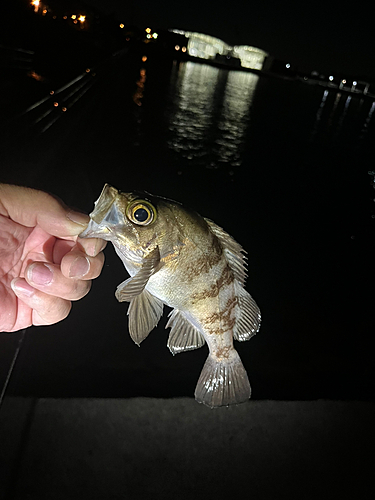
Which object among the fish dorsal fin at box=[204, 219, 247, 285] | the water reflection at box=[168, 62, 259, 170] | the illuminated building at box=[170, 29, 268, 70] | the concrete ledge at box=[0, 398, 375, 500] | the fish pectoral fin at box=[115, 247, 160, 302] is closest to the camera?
the fish pectoral fin at box=[115, 247, 160, 302]

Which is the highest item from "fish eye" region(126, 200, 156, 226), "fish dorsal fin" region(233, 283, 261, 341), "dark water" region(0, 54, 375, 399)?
"fish eye" region(126, 200, 156, 226)

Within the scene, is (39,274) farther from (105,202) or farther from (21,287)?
(105,202)

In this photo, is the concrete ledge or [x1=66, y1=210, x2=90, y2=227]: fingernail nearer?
[x1=66, y1=210, x2=90, y2=227]: fingernail

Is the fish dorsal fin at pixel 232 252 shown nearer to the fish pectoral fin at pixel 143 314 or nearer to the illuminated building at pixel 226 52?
the fish pectoral fin at pixel 143 314

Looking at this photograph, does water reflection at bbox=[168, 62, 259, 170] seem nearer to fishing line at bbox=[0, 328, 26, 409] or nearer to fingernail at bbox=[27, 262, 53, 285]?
fishing line at bbox=[0, 328, 26, 409]

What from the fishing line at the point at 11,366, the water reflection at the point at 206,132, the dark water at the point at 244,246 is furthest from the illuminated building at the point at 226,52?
the fishing line at the point at 11,366

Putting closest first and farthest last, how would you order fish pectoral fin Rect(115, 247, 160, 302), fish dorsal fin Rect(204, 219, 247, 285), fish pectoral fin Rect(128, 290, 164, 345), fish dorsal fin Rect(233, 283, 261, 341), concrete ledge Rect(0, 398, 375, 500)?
1. fish pectoral fin Rect(115, 247, 160, 302)
2. fish pectoral fin Rect(128, 290, 164, 345)
3. fish dorsal fin Rect(204, 219, 247, 285)
4. fish dorsal fin Rect(233, 283, 261, 341)
5. concrete ledge Rect(0, 398, 375, 500)

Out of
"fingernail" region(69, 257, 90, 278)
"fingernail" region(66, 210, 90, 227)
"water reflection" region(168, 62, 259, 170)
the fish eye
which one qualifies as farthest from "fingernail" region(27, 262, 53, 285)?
"water reflection" region(168, 62, 259, 170)

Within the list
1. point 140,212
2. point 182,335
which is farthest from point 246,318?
point 140,212
